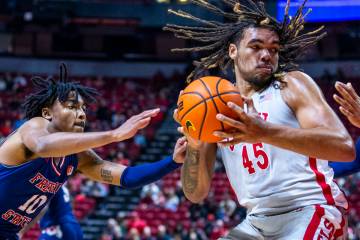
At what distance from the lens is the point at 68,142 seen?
153 inches

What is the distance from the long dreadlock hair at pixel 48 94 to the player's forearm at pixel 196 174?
4.27 ft

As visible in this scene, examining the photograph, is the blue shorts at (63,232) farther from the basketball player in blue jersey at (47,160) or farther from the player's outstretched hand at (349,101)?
the player's outstretched hand at (349,101)

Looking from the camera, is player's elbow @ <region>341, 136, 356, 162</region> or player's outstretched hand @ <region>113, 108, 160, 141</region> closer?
player's elbow @ <region>341, 136, 356, 162</region>

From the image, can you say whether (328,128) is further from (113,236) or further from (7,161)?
(113,236)

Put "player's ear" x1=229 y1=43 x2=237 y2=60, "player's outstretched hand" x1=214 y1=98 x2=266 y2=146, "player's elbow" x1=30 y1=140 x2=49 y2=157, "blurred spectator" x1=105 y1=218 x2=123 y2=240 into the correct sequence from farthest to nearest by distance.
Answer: "blurred spectator" x1=105 y1=218 x2=123 y2=240
"player's elbow" x1=30 y1=140 x2=49 y2=157
"player's ear" x1=229 y1=43 x2=237 y2=60
"player's outstretched hand" x1=214 y1=98 x2=266 y2=146

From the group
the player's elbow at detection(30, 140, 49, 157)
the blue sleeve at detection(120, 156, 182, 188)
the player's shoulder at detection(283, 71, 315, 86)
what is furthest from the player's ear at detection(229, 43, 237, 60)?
the player's elbow at detection(30, 140, 49, 157)

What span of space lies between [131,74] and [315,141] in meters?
17.8

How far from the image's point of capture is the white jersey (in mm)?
3266

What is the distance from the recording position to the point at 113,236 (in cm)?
1148

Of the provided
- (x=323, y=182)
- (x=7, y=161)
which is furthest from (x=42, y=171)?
(x=323, y=182)

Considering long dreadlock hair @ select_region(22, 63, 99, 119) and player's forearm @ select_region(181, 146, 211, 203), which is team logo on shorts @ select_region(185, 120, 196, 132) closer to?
player's forearm @ select_region(181, 146, 211, 203)

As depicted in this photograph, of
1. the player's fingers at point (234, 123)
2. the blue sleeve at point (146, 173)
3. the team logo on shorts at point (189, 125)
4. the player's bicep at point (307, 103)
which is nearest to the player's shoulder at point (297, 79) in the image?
the player's bicep at point (307, 103)

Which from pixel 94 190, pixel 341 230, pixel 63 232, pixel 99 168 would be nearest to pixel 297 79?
pixel 341 230

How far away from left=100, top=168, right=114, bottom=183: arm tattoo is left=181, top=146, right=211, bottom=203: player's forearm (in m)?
1.14
